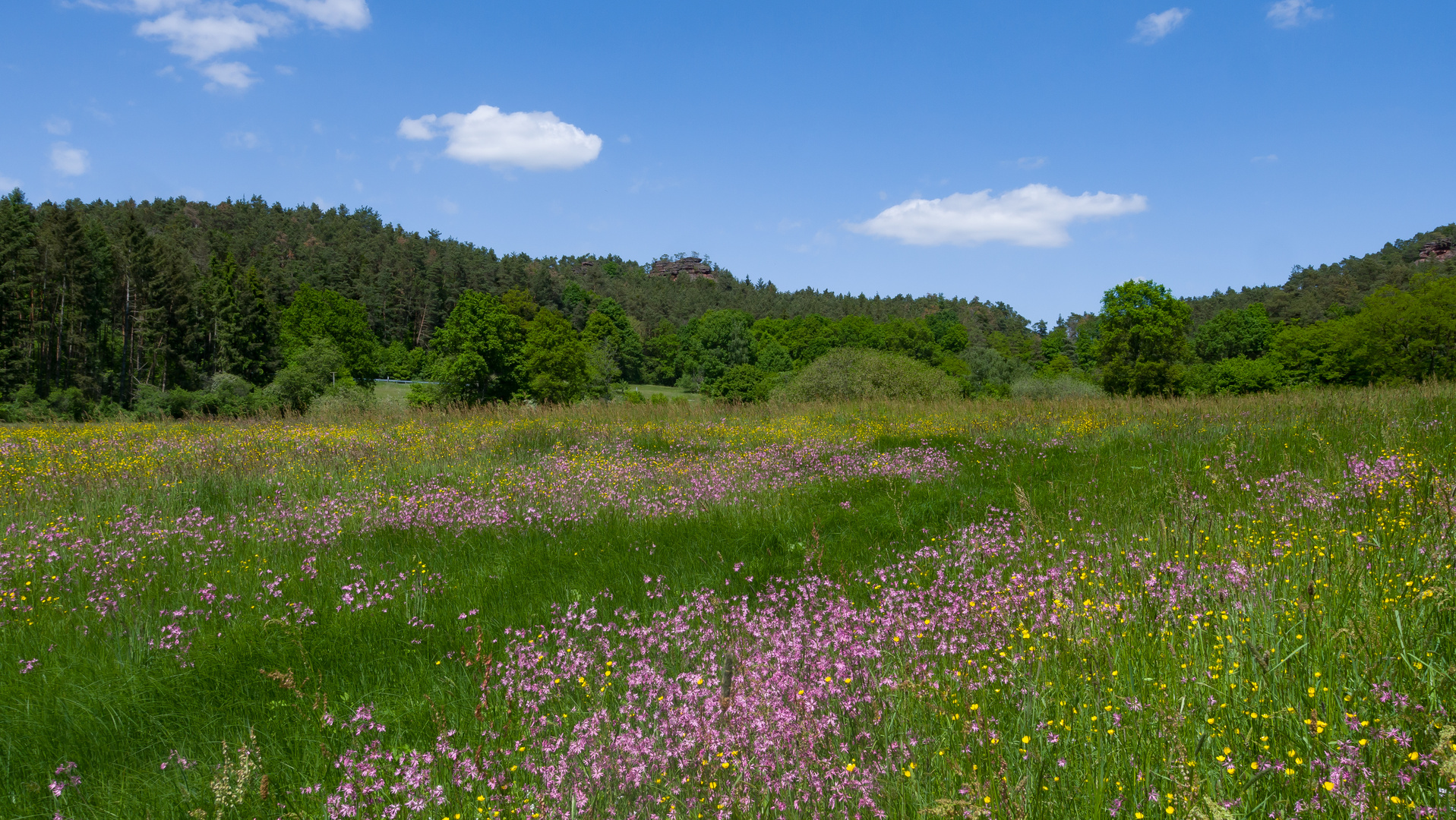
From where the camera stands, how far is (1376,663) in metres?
2.70

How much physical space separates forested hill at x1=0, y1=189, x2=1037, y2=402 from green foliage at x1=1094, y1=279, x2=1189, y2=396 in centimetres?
7510

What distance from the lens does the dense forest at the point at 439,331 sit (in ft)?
167

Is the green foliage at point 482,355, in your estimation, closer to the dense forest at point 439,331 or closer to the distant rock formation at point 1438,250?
the dense forest at point 439,331

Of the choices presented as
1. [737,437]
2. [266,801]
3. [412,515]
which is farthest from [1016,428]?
[266,801]

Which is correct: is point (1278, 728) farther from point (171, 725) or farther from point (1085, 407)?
point (1085, 407)

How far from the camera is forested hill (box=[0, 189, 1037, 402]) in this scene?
57094 millimetres

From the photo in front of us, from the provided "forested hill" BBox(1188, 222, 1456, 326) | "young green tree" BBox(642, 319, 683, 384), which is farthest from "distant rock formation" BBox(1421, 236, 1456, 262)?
"young green tree" BBox(642, 319, 683, 384)

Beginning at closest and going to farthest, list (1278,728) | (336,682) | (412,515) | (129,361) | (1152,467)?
(1278,728) < (336,682) < (412,515) < (1152,467) < (129,361)

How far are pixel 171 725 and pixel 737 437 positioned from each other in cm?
1047

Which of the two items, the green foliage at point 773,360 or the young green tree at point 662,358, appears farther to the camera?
the young green tree at point 662,358

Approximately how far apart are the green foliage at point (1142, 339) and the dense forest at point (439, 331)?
0.16 metres

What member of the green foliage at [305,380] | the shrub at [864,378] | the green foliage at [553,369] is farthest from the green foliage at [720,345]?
the shrub at [864,378]

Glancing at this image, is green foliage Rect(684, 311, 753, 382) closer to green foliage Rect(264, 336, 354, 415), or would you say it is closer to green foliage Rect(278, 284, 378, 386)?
green foliage Rect(278, 284, 378, 386)

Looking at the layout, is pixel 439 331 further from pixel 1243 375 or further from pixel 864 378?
pixel 1243 375
